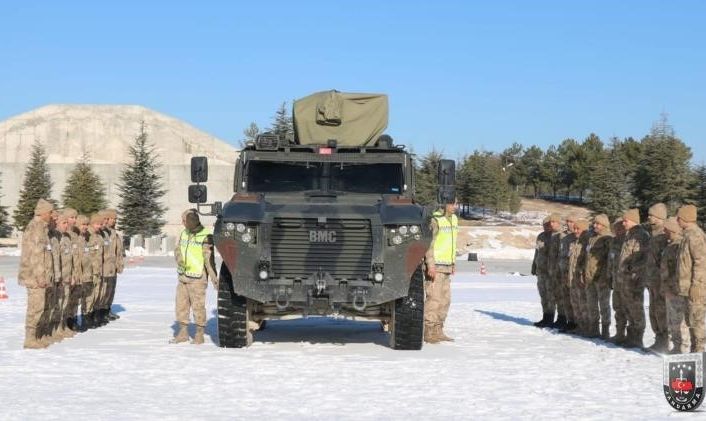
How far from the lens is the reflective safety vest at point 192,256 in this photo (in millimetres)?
12719

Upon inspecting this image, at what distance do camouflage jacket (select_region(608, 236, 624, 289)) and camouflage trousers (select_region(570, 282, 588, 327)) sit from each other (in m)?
0.81

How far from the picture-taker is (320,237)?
11.3 metres

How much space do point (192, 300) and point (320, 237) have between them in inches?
94.0

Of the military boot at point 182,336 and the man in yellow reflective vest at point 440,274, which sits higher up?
the man in yellow reflective vest at point 440,274

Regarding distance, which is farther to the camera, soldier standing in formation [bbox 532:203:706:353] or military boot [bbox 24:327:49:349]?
military boot [bbox 24:327:49:349]

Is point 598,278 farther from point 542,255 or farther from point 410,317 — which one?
point 410,317

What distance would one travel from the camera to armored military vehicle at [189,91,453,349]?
1126 cm

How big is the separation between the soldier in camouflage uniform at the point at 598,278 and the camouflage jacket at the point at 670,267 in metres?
2.04

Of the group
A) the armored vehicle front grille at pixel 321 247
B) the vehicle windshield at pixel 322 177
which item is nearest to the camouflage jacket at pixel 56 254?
the vehicle windshield at pixel 322 177

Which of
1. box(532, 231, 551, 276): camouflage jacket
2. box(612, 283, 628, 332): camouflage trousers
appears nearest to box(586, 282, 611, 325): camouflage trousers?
box(612, 283, 628, 332): camouflage trousers

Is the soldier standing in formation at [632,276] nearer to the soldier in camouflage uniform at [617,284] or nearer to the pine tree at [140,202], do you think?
the soldier in camouflage uniform at [617,284]

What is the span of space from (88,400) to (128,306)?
11068 mm

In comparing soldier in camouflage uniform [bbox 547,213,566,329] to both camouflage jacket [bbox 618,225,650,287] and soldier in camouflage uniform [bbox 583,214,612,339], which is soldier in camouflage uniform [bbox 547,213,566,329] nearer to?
soldier in camouflage uniform [bbox 583,214,612,339]

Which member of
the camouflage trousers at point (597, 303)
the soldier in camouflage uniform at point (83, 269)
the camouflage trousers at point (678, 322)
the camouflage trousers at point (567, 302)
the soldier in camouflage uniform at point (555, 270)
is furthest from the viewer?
the soldier in camouflage uniform at point (555, 270)
